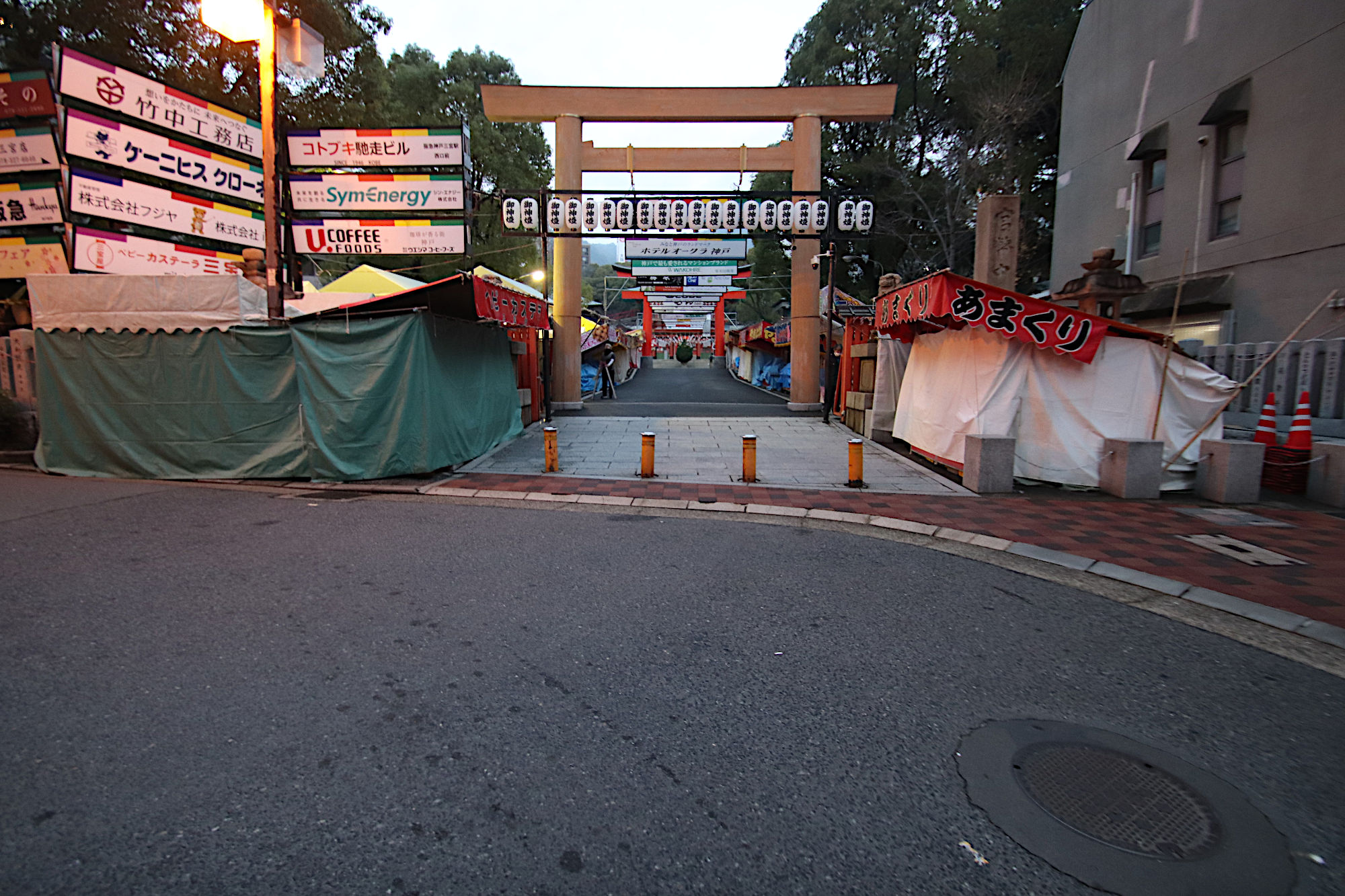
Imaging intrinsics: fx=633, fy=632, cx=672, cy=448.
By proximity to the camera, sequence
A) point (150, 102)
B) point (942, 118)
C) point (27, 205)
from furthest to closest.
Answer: point (942, 118) → point (27, 205) → point (150, 102)

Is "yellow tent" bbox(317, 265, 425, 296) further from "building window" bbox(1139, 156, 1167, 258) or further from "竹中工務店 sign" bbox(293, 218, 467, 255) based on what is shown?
"building window" bbox(1139, 156, 1167, 258)

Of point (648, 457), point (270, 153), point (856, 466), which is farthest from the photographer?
point (648, 457)

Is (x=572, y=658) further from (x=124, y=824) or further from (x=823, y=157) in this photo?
(x=823, y=157)

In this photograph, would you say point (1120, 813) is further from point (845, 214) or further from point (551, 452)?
point (845, 214)

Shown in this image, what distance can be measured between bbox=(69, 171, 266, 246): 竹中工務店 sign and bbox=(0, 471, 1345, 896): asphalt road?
7.74 meters

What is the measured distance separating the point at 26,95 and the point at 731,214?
44.1ft

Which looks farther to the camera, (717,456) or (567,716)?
(717,456)

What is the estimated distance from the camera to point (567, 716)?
317 centimetres

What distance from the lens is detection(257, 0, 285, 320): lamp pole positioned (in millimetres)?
8617

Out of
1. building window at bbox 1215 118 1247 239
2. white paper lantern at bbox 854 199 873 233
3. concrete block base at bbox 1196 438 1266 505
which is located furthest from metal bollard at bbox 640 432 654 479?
building window at bbox 1215 118 1247 239

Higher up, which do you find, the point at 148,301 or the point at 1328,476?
the point at 148,301

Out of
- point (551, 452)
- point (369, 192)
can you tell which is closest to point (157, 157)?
point (369, 192)

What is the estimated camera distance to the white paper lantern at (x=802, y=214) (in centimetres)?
1608

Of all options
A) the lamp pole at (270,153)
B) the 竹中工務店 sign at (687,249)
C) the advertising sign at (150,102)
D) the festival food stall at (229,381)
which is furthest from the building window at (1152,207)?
the advertising sign at (150,102)
